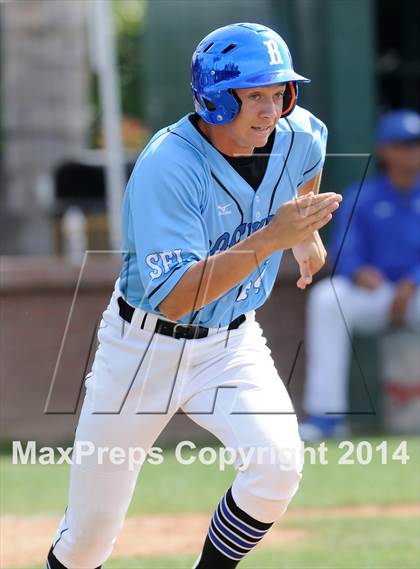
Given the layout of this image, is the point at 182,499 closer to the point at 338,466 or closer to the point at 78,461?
the point at 338,466

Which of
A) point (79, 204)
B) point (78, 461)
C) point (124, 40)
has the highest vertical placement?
point (78, 461)

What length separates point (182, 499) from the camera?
7.03 meters

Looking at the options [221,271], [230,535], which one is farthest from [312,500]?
[221,271]

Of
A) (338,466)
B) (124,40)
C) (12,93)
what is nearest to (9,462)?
(338,466)

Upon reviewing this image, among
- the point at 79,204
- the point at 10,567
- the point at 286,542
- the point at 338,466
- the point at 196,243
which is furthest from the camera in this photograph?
the point at 79,204

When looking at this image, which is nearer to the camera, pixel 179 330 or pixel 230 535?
pixel 230 535

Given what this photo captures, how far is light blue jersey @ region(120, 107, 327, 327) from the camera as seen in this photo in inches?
150

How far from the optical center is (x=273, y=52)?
393cm

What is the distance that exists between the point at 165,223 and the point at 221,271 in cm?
24

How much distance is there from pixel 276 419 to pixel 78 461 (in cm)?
67

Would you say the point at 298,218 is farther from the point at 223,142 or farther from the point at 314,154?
the point at 314,154

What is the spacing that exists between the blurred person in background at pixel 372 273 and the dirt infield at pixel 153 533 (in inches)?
78.6

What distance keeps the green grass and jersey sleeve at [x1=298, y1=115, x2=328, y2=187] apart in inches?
68.1

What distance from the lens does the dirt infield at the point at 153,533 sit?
18.9 feet
